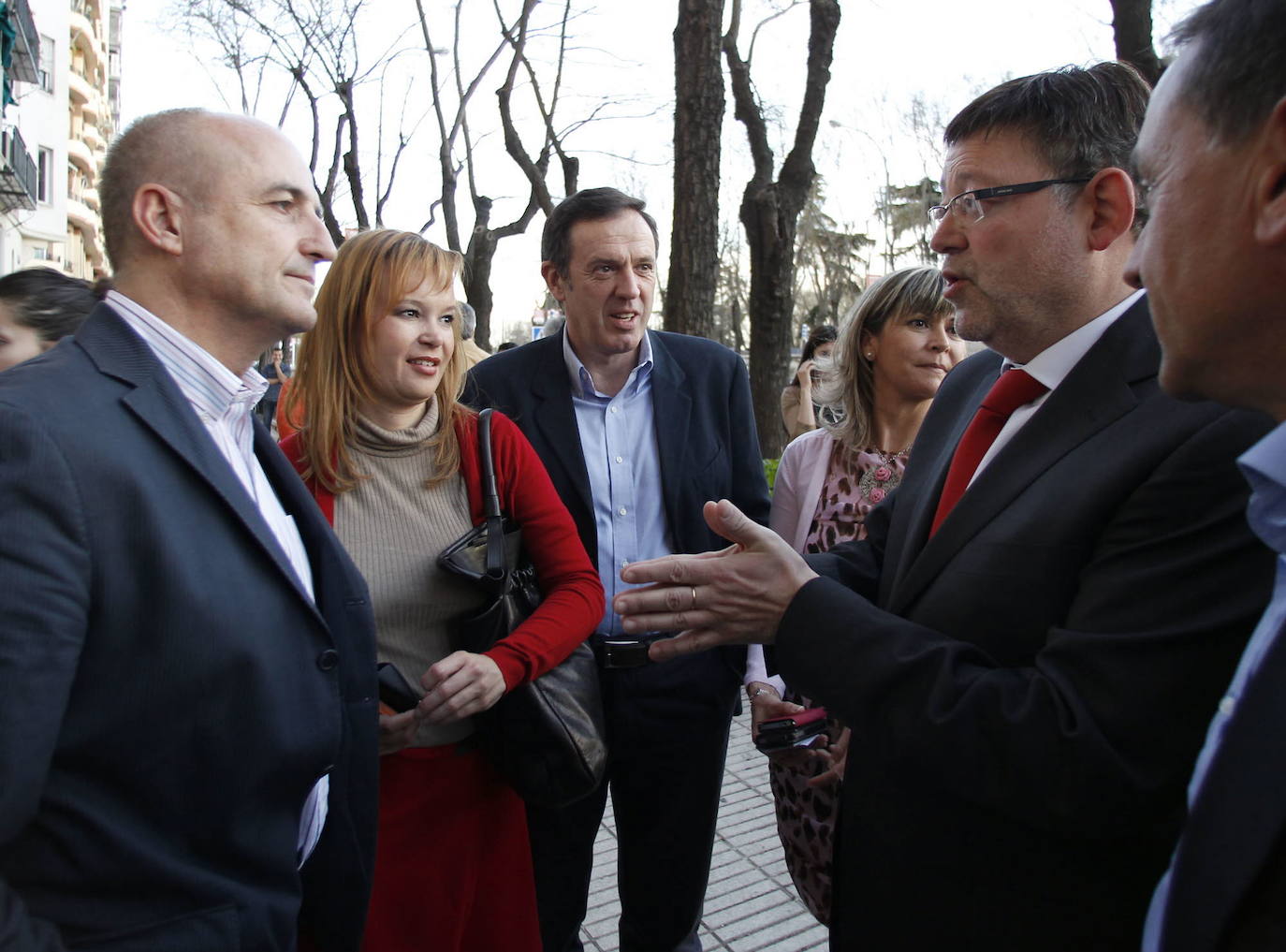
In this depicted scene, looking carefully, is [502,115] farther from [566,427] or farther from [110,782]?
[110,782]

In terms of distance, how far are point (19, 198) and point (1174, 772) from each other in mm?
29524

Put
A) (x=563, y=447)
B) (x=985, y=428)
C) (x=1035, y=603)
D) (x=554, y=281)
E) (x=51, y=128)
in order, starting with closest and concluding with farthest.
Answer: (x=1035, y=603), (x=985, y=428), (x=563, y=447), (x=554, y=281), (x=51, y=128)

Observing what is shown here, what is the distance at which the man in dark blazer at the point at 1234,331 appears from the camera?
3.57ft

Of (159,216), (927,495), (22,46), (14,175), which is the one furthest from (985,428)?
(22,46)

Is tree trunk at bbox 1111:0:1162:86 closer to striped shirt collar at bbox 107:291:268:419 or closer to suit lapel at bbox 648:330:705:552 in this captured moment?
suit lapel at bbox 648:330:705:552

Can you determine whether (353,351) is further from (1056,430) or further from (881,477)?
(1056,430)

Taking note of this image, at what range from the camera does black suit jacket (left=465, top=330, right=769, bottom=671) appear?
10.0ft

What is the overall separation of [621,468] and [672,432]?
8.1 inches

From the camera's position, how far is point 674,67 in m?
7.13

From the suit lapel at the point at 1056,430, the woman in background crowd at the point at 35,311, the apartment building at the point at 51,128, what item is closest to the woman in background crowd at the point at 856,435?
the suit lapel at the point at 1056,430

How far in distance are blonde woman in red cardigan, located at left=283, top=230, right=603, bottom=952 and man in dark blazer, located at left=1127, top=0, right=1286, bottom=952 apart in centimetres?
157

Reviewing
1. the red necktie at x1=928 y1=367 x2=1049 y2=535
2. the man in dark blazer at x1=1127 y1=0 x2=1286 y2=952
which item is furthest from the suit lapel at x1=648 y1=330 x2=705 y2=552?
the man in dark blazer at x1=1127 y1=0 x2=1286 y2=952

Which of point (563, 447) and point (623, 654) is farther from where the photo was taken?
point (563, 447)

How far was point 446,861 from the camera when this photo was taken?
245cm
